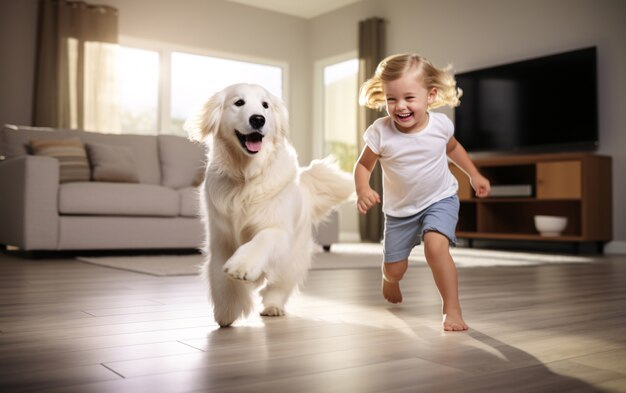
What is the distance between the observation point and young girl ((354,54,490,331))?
1.60 meters

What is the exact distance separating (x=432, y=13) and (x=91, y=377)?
6.45 metres

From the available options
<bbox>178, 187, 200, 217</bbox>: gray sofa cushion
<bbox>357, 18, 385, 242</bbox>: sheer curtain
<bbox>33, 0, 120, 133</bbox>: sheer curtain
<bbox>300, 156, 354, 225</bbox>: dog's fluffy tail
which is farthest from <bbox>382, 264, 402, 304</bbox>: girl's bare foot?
<bbox>33, 0, 120, 133</bbox>: sheer curtain

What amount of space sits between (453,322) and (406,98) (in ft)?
2.00

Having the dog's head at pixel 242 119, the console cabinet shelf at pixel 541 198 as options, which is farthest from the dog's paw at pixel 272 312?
the console cabinet shelf at pixel 541 198

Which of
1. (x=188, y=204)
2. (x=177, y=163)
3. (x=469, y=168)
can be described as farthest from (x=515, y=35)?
(x=469, y=168)

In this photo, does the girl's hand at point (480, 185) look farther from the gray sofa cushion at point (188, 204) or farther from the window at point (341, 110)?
the window at point (341, 110)

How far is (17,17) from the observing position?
626cm

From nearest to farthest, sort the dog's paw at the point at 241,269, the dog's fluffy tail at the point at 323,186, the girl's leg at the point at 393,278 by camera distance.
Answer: the dog's paw at the point at 241,269 → the girl's leg at the point at 393,278 → the dog's fluffy tail at the point at 323,186

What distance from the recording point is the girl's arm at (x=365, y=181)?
158 centimetres

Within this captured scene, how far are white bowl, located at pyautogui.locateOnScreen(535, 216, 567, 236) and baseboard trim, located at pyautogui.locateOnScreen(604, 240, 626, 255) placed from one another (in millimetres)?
407

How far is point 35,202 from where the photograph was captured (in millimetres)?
3816

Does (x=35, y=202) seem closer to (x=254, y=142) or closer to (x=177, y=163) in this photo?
(x=177, y=163)

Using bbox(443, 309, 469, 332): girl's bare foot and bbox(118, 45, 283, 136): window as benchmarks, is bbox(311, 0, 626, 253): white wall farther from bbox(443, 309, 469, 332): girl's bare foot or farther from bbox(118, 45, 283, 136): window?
bbox(443, 309, 469, 332): girl's bare foot

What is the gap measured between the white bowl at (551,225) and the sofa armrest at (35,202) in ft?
12.6
